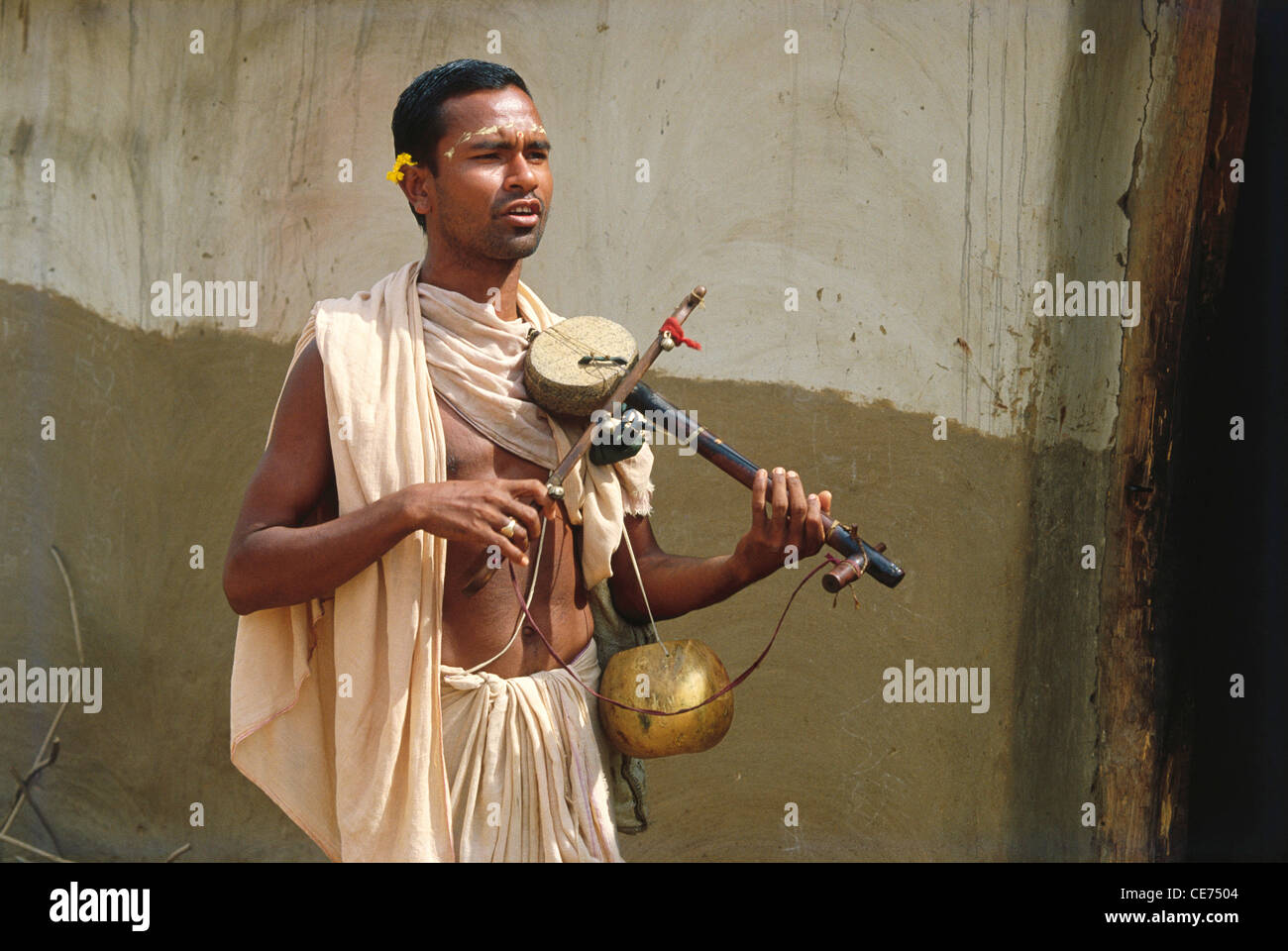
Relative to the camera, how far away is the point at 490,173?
3.02 metres

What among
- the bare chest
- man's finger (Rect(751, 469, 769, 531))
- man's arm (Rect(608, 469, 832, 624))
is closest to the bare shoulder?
the bare chest

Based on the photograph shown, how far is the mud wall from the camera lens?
4867 mm

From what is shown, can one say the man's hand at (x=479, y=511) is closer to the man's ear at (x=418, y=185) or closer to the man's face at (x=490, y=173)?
the man's face at (x=490, y=173)

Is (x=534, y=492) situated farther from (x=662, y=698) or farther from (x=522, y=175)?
(x=522, y=175)

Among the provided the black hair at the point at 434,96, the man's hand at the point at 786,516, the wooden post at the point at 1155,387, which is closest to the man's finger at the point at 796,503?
the man's hand at the point at 786,516

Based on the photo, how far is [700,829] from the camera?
488cm

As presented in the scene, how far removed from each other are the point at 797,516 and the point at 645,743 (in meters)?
0.56

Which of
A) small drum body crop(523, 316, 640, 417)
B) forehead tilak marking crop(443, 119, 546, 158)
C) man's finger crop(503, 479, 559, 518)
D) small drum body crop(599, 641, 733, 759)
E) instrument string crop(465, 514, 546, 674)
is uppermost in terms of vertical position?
forehead tilak marking crop(443, 119, 546, 158)

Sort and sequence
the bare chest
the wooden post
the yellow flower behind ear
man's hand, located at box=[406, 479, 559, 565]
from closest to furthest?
man's hand, located at box=[406, 479, 559, 565]
the bare chest
the yellow flower behind ear
the wooden post

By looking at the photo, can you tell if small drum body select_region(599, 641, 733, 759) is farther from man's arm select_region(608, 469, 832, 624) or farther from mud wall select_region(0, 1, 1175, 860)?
mud wall select_region(0, 1, 1175, 860)

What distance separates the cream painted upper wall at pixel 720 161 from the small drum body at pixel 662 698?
1.94 m

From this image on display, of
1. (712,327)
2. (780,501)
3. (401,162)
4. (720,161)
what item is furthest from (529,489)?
(720,161)

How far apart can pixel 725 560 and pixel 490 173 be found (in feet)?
3.02

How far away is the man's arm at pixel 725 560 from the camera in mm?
2896
